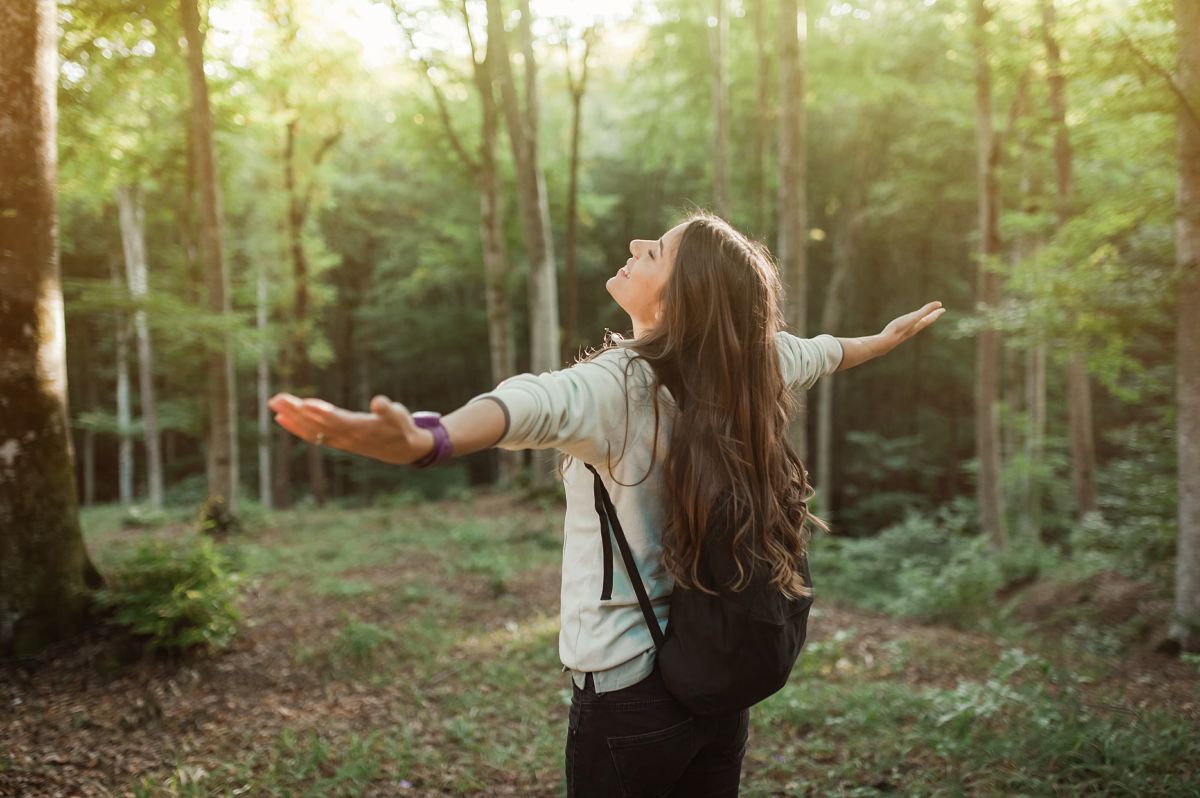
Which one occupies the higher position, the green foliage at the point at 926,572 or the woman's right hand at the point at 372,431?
the woman's right hand at the point at 372,431

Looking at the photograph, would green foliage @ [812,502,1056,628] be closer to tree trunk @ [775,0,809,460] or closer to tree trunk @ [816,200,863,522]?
tree trunk @ [775,0,809,460]

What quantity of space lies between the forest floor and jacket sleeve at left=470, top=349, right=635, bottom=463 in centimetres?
297

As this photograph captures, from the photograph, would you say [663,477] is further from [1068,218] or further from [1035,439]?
[1035,439]

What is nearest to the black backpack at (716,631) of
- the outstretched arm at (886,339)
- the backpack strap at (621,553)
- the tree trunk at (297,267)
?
the backpack strap at (621,553)

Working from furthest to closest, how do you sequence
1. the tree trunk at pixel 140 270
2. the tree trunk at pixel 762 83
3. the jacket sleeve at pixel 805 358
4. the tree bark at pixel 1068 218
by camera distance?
the tree trunk at pixel 140 270, the tree trunk at pixel 762 83, the tree bark at pixel 1068 218, the jacket sleeve at pixel 805 358

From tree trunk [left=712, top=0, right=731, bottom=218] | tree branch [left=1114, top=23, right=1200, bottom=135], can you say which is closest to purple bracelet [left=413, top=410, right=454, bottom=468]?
tree branch [left=1114, top=23, right=1200, bottom=135]

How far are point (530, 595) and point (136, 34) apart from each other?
7.99 m

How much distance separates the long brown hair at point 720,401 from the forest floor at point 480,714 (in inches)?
104

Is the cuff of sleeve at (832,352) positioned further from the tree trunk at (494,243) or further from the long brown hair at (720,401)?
the tree trunk at (494,243)

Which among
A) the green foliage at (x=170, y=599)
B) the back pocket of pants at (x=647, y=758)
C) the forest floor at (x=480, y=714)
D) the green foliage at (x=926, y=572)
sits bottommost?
the green foliage at (x=926, y=572)

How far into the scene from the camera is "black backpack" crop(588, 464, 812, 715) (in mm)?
1779

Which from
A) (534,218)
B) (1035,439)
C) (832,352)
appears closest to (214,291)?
(534,218)

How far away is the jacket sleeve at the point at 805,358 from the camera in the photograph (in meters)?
2.29

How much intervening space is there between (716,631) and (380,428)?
0.94m
